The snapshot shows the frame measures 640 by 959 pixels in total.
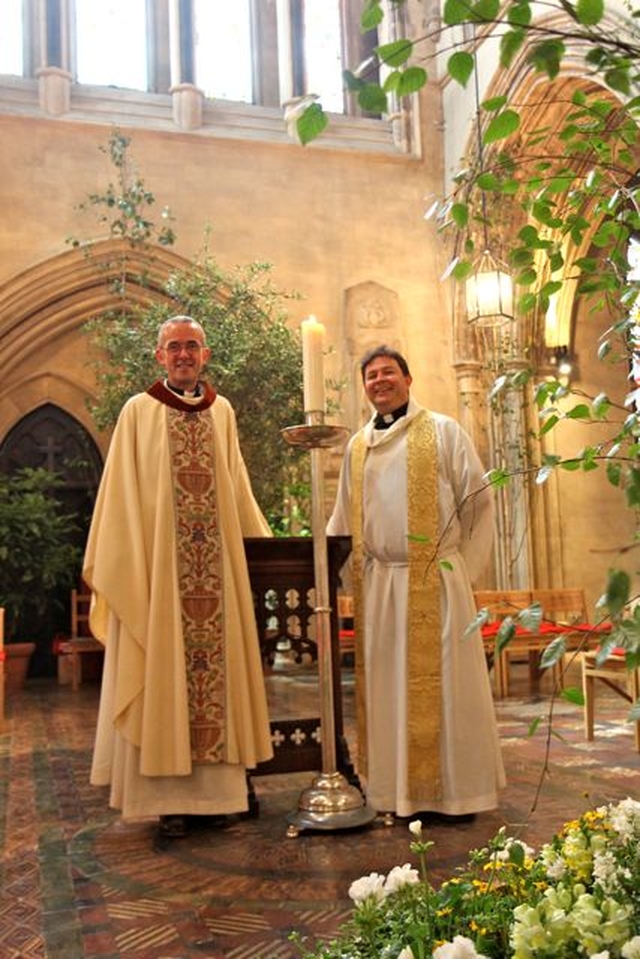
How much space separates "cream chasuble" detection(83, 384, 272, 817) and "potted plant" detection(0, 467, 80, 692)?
5.42m

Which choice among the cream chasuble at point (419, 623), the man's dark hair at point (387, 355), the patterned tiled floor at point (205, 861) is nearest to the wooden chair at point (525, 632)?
the patterned tiled floor at point (205, 861)

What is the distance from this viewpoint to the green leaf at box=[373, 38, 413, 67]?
746mm

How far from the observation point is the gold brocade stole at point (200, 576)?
338 centimetres

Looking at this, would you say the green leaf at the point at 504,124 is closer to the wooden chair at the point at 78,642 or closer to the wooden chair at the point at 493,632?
the wooden chair at the point at 493,632

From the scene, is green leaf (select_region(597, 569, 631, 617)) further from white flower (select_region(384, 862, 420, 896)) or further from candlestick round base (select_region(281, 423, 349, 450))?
candlestick round base (select_region(281, 423, 349, 450))

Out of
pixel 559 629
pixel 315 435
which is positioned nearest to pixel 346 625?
pixel 315 435

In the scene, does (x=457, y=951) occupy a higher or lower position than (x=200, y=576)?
lower

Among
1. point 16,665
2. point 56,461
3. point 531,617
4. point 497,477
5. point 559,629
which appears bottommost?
point 16,665

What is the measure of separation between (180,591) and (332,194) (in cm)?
→ 766

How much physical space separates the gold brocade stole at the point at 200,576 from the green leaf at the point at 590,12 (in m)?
2.89

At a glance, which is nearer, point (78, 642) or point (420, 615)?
point (420, 615)

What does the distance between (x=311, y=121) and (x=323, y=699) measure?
2824 mm

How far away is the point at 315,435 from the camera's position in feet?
10.8

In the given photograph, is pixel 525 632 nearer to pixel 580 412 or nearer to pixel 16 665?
pixel 16 665
